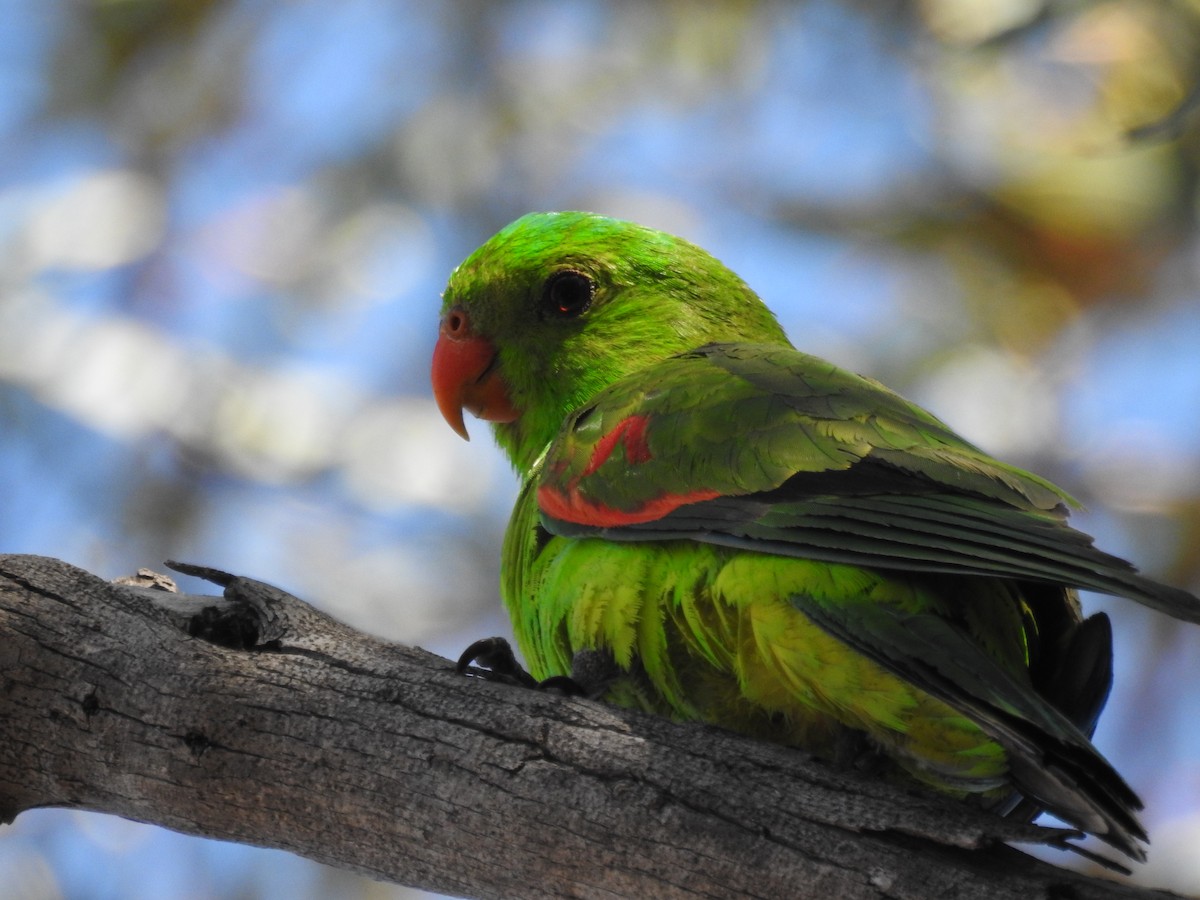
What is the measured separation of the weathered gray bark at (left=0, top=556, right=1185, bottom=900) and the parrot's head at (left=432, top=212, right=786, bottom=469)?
1317mm

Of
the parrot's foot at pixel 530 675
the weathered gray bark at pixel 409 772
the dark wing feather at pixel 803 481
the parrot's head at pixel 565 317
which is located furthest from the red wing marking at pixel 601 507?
the parrot's head at pixel 565 317

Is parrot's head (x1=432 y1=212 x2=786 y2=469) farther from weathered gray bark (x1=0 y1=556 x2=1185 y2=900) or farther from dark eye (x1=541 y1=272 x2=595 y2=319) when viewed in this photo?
weathered gray bark (x1=0 y1=556 x2=1185 y2=900)

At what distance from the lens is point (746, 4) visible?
28.5ft

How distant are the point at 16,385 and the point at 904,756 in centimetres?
721

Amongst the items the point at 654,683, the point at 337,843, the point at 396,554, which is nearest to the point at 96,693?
the point at 337,843

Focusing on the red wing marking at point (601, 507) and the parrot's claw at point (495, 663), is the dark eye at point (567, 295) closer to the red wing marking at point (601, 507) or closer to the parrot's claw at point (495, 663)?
the red wing marking at point (601, 507)

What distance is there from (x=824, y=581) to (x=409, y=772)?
90 centimetres

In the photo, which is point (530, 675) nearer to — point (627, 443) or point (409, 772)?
point (409, 772)

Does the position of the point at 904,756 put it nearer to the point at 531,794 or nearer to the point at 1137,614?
the point at 531,794

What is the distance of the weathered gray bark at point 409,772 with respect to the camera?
2.28 metres

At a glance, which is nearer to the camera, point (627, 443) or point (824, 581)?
point (824, 581)

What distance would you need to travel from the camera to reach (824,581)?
2.51 meters

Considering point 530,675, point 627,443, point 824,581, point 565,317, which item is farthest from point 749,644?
point 565,317

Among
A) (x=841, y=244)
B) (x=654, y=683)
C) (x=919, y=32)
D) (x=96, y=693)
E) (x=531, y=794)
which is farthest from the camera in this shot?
(x=841, y=244)
